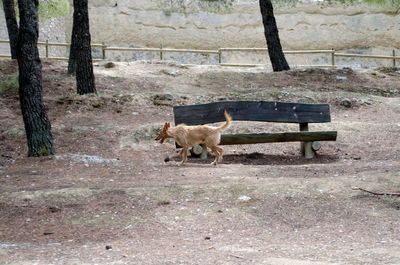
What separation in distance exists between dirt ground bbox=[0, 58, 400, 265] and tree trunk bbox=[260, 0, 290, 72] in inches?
135

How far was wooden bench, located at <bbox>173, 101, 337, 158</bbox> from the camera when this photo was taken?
9539 mm

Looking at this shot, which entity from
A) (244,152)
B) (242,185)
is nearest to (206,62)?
(244,152)

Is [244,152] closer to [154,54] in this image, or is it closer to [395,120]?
[395,120]

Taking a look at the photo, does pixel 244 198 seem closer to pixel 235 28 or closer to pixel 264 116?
pixel 264 116

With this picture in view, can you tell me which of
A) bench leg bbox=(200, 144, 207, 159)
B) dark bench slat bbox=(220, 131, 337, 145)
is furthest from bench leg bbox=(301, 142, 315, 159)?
bench leg bbox=(200, 144, 207, 159)

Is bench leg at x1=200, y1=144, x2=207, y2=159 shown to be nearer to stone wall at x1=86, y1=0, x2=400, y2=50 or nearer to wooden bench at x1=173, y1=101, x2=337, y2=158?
wooden bench at x1=173, y1=101, x2=337, y2=158

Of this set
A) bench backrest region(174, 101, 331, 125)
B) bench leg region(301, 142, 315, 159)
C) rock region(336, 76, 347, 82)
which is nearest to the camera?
bench leg region(301, 142, 315, 159)

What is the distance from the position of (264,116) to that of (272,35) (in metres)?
6.77

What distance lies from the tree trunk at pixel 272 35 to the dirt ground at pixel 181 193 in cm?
343

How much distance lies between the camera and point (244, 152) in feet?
33.6

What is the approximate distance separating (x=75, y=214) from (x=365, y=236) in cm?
344

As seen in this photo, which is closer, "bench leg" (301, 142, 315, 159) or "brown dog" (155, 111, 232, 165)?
"brown dog" (155, 111, 232, 165)

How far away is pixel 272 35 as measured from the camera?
1614cm

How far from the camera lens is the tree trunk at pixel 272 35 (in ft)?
52.1
